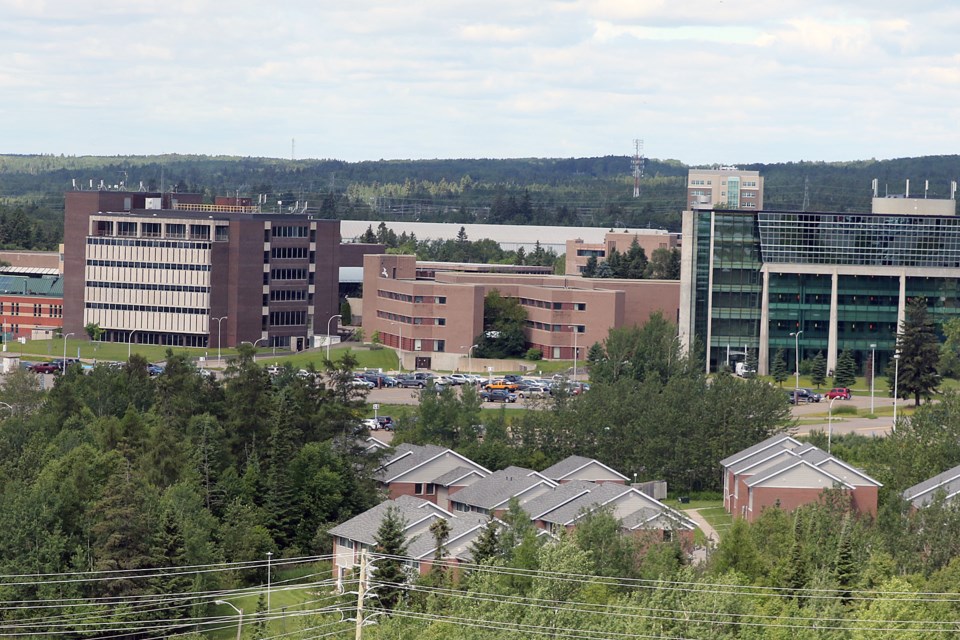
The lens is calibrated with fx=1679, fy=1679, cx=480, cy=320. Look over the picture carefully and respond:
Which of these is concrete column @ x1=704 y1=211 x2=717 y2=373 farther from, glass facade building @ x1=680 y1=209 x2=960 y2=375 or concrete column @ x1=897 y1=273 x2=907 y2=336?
concrete column @ x1=897 y1=273 x2=907 y2=336

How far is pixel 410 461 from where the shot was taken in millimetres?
80625

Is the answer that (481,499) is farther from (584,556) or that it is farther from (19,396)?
(19,396)

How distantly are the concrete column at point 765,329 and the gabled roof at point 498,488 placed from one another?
45.0 m

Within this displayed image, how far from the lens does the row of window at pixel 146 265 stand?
133m

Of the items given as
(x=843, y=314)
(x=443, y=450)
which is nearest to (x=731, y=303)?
(x=843, y=314)

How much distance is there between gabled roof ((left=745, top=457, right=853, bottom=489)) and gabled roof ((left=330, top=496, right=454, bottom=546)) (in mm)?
14197

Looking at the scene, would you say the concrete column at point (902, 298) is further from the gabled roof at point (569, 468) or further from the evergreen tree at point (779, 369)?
the gabled roof at point (569, 468)

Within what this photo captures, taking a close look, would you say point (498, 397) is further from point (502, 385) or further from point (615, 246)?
point (615, 246)

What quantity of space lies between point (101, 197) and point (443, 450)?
68.5 metres

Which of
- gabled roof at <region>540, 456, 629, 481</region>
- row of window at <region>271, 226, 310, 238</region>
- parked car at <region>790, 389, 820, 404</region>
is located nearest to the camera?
gabled roof at <region>540, 456, 629, 481</region>

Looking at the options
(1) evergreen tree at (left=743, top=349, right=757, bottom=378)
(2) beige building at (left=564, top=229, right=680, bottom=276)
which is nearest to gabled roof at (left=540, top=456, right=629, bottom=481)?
(1) evergreen tree at (left=743, top=349, right=757, bottom=378)

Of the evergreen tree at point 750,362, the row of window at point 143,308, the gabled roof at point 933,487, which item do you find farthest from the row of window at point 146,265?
the gabled roof at point 933,487

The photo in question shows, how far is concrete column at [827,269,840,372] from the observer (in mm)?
118438

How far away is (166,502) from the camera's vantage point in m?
63.9
